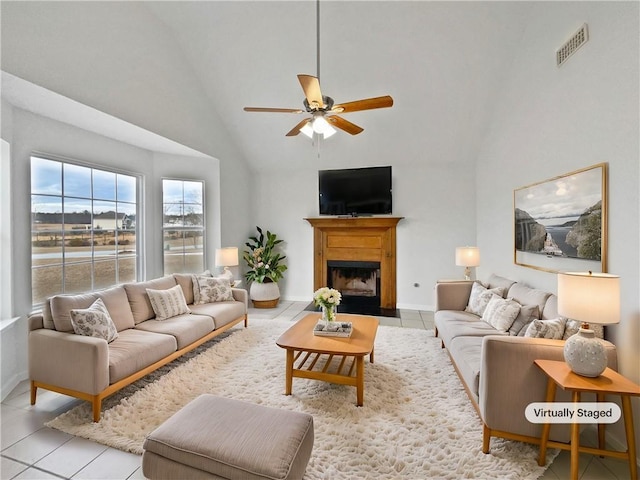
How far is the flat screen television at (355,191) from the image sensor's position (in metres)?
5.28

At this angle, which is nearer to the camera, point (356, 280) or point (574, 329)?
point (574, 329)

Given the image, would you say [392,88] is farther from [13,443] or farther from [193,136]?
[13,443]

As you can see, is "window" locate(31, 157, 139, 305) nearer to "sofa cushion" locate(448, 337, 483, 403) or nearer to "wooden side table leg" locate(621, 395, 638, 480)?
"sofa cushion" locate(448, 337, 483, 403)

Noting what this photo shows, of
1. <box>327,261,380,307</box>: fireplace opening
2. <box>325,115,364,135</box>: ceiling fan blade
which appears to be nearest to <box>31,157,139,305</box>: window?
<box>325,115,364,135</box>: ceiling fan blade

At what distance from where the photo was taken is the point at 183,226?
487 cm

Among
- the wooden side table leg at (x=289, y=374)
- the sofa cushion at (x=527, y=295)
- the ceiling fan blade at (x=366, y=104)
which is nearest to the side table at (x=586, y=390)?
the sofa cushion at (x=527, y=295)

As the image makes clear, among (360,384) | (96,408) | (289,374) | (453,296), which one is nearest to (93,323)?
(96,408)

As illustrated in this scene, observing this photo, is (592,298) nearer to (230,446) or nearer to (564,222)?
(564,222)

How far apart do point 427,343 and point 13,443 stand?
3.82m

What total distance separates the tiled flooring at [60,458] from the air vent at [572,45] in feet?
9.84

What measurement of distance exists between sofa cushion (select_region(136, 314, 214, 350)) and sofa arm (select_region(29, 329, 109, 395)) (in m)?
0.74

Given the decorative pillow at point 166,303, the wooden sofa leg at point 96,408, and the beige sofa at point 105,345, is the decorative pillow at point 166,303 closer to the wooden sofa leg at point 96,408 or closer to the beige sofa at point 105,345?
the beige sofa at point 105,345

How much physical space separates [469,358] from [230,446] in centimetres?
187

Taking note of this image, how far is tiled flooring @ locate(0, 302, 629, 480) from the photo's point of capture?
1.77 metres
